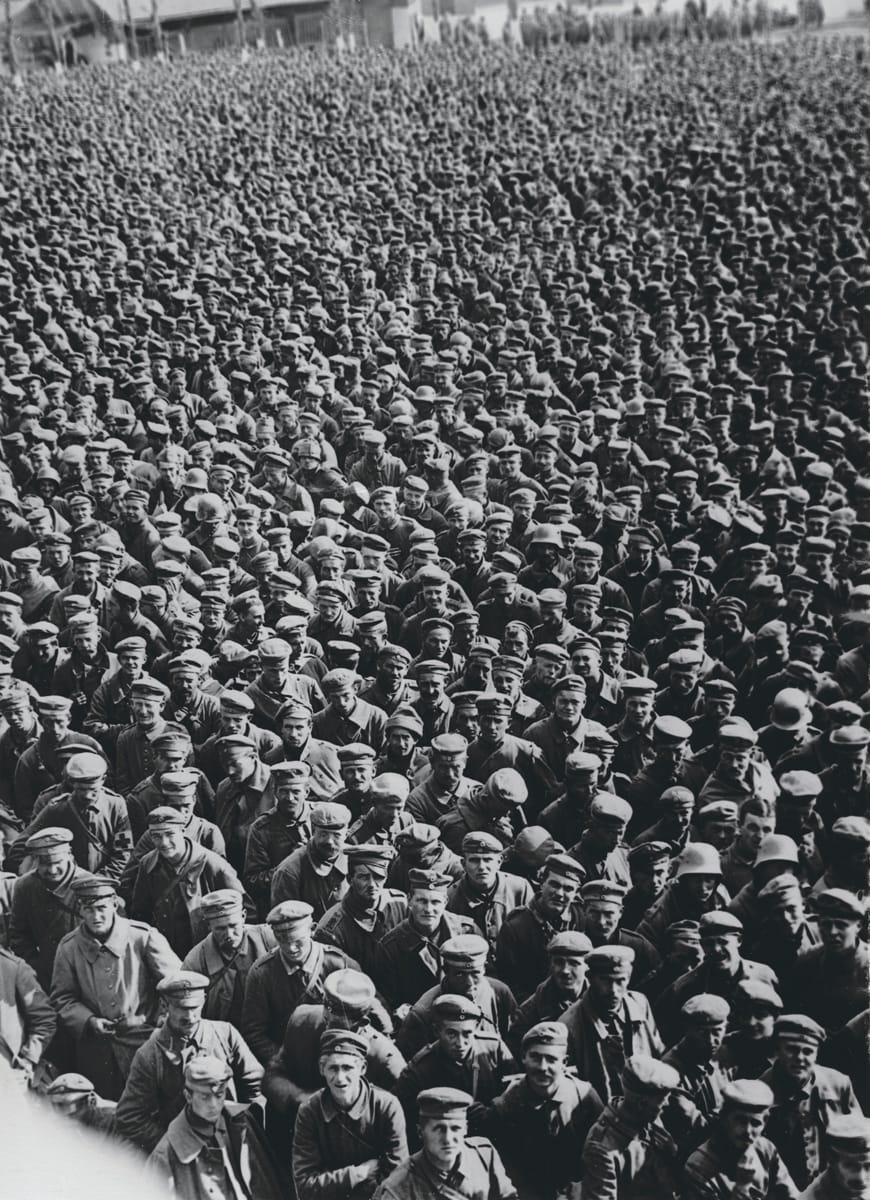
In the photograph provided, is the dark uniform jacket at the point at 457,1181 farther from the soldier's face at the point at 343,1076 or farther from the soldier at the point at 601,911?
Answer: the soldier at the point at 601,911

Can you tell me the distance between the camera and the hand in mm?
4523

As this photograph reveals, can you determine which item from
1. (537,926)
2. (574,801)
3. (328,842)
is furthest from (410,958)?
(574,801)

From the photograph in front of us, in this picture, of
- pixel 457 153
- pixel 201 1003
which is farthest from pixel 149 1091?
pixel 457 153

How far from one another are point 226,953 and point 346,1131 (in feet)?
3.40

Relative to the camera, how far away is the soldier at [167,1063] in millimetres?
4020

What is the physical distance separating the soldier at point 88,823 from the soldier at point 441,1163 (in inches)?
96.6

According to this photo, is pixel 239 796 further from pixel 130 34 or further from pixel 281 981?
pixel 130 34

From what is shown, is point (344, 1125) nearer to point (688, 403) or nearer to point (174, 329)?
point (688, 403)

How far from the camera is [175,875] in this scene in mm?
5047

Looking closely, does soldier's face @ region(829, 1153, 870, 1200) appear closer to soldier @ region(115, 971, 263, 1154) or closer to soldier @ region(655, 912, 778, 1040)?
soldier @ region(655, 912, 778, 1040)

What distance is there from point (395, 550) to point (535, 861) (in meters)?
3.62

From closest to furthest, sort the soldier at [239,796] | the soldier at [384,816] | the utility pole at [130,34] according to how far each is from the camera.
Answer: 1. the soldier at [384,816]
2. the soldier at [239,796]
3. the utility pole at [130,34]

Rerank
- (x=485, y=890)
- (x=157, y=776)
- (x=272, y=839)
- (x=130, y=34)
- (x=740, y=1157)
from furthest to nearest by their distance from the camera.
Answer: (x=130, y=34) → (x=157, y=776) → (x=272, y=839) → (x=485, y=890) → (x=740, y=1157)

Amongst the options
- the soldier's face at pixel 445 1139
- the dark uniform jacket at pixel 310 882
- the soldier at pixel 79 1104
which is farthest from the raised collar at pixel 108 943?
the soldier's face at pixel 445 1139
